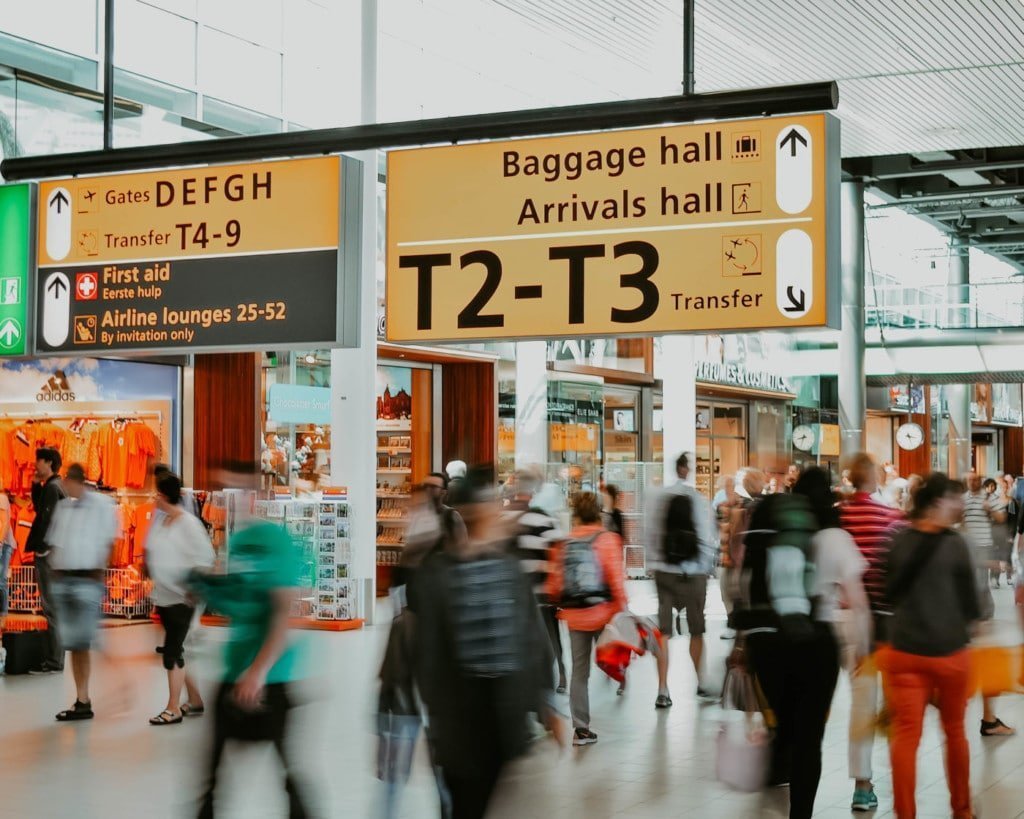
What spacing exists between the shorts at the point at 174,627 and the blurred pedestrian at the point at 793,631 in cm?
489

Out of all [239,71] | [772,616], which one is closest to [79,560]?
[772,616]

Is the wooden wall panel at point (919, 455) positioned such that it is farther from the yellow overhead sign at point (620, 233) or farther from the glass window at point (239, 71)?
the yellow overhead sign at point (620, 233)

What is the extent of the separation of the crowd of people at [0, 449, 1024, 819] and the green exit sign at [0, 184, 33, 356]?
215 cm

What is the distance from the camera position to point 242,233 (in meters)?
7.23

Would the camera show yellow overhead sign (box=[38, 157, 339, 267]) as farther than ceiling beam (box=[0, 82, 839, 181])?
Yes

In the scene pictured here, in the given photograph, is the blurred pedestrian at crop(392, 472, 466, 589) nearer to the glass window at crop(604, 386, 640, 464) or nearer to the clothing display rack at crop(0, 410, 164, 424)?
the clothing display rack at crop(0, 410, 164, 424)

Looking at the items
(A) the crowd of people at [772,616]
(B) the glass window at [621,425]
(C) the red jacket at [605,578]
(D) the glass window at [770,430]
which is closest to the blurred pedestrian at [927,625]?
(A) the crowd of people at [772,616]

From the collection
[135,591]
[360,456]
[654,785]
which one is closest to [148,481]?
[135,591]

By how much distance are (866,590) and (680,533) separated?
11.5 ft

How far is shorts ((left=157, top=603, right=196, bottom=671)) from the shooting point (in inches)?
399

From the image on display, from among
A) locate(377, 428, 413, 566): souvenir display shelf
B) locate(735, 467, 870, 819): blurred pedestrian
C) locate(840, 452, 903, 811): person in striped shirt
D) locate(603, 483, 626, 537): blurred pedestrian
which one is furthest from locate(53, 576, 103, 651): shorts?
locate(377, 428, 413, 566): souvenir display shelf

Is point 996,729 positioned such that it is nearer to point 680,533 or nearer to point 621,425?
point 680,533

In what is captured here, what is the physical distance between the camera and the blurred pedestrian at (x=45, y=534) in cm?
1256

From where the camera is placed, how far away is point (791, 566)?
669 centimetres
